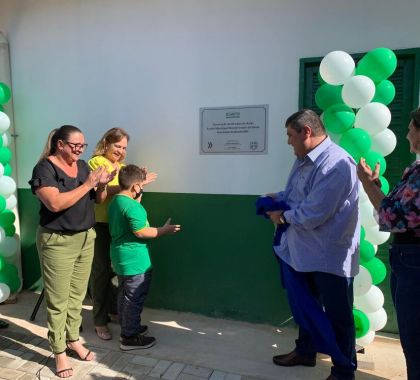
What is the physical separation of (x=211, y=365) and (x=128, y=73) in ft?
8.82

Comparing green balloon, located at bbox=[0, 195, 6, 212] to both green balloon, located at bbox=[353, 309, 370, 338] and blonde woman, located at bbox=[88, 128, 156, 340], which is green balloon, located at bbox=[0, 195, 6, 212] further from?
green balloon, located at bbox=[353, 309, 370, 338]

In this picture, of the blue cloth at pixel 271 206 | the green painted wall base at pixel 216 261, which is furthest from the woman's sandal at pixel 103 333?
the blue cloth at pixel 271 206

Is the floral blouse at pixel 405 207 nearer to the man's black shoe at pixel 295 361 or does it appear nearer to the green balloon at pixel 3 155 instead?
the man's black shoe at pixel 295 361

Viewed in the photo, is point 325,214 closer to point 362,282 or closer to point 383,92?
point 362,282

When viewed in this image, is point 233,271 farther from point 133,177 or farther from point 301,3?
point 301,3

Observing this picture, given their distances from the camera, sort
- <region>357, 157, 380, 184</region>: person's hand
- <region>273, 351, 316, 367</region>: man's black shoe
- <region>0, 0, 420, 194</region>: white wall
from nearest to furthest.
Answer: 1. <region>357, 157, 380, 184</region>: person's hand
2. <region>273, 351, 316, 367</region>: man's black shoe
3. <region>0, 0, 420, 194</region>: white wall

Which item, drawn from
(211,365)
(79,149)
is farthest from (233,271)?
(79,149)

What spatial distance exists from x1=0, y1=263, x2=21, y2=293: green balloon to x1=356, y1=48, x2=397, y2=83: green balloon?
3.52 meters

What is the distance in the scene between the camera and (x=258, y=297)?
3.35 metres

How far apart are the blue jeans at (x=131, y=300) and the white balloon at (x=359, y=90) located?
192cm

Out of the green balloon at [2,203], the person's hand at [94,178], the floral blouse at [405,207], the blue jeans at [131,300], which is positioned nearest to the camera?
the floral blouse at [405,207]

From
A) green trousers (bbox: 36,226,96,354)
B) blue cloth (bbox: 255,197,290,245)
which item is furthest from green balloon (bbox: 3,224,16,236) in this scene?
blue cloth (bbox: 255,197,290,245)

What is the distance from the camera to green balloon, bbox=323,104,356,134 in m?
2.43

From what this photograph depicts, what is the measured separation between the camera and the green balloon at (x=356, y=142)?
7.75ft
